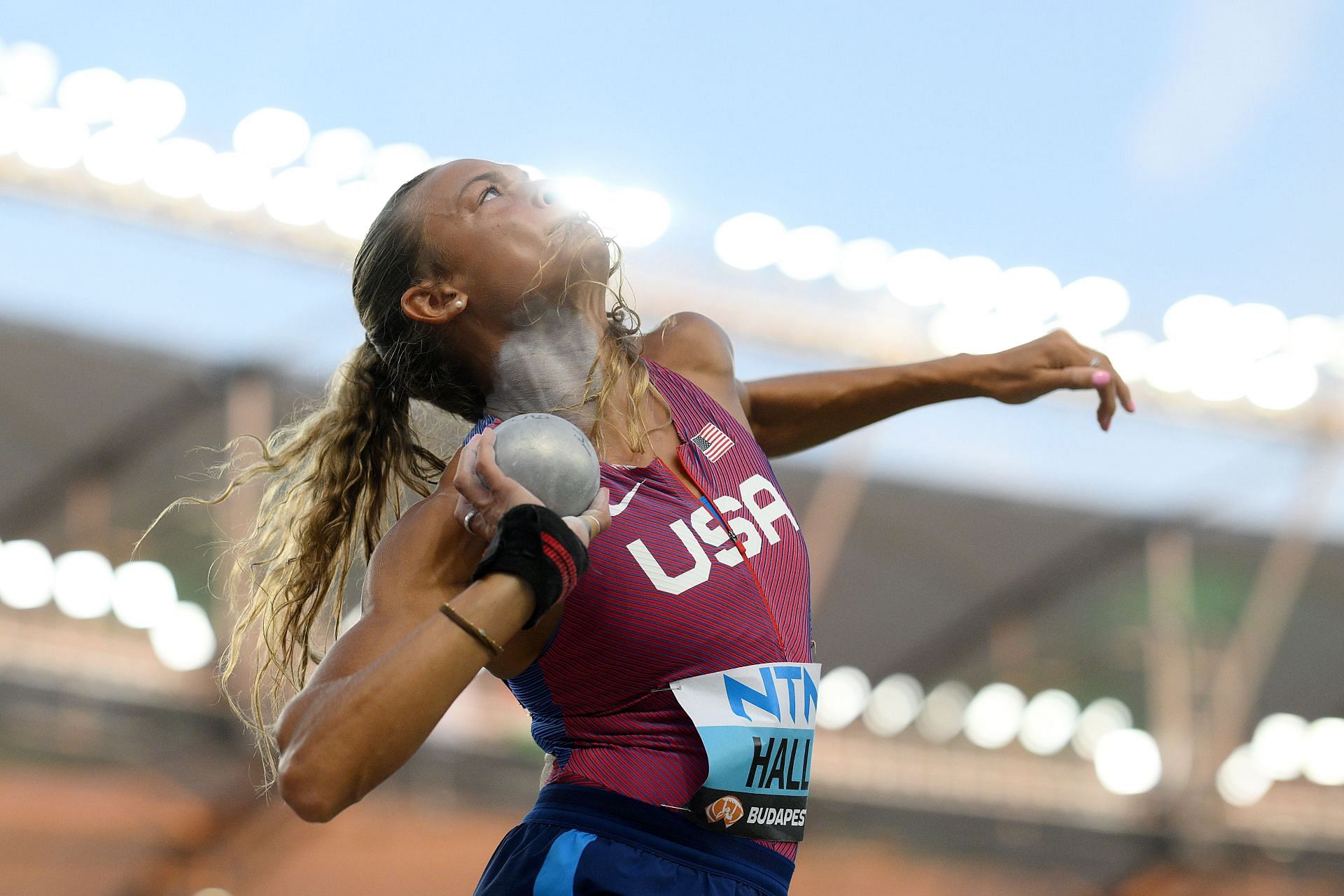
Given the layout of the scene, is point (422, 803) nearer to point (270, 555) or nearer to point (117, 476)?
point (117, 476)

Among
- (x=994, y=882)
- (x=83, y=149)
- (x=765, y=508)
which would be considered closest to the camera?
(x=765, y=508)

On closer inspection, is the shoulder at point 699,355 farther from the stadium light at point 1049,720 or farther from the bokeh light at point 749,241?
the stadium light at point 1049,720

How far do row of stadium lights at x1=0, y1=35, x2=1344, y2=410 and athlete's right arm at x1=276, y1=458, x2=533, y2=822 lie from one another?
388 inches

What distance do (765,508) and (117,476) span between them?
46.8 feet

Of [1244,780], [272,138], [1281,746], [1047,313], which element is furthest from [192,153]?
[1281,746]

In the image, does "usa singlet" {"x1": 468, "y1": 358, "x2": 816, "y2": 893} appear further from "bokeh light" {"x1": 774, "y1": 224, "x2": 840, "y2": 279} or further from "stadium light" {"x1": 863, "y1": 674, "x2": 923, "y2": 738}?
"stadium light" {"x1": 863, "y1": 674, "x2": 923, "y2": 738}

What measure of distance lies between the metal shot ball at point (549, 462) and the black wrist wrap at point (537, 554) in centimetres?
7

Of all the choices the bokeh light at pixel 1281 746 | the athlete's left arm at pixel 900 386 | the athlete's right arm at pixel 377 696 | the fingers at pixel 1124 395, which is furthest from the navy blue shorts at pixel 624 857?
the bokeh light at pixel 1281 746

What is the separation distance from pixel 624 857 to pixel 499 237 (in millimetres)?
981

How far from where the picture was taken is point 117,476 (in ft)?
48.8

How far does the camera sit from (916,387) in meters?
2.65

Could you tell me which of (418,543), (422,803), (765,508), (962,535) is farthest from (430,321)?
(962,535)

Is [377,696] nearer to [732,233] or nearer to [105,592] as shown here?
[732,233]

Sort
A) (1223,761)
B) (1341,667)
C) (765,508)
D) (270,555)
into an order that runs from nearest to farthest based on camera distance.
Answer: (765,508) < (270,555) < (1223,761) < (1341,667)
